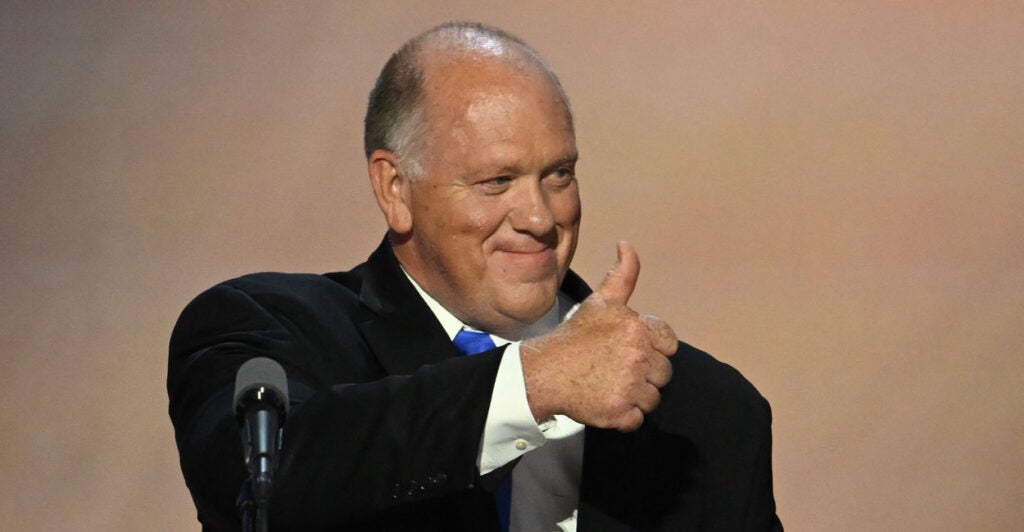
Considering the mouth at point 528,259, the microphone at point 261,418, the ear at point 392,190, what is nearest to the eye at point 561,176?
the mouth at point 528,259

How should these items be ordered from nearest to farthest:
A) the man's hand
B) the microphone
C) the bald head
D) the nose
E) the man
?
the microphone < the man's hand < the man < the nose < the bald head

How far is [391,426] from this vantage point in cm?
207

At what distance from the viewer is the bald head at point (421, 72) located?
2.66 meters

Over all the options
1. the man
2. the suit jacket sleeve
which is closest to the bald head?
the man

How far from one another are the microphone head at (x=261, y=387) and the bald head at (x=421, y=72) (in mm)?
834

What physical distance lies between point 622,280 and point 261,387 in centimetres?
60

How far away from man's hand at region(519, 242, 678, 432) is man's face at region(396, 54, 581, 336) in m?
0.49

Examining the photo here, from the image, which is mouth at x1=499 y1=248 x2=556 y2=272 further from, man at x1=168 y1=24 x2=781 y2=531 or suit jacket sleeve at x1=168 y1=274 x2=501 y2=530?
suit jacket sleeve at x1=168 y1=274 x2=501 y2=530

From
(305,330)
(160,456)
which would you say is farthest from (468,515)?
(160,456)

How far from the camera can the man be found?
217 centimetres

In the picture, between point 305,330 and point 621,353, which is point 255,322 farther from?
point 621,353

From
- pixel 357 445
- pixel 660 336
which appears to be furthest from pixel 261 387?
pixel 660 336

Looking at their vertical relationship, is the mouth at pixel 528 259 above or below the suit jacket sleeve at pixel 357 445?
above

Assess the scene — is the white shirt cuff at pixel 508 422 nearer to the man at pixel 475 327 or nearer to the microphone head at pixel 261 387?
the man at pixel 475 327
